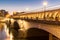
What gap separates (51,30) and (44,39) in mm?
22807

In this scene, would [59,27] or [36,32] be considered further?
[36,32]

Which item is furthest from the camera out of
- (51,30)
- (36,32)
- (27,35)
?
(27,35)

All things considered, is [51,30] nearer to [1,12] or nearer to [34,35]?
[34,35]

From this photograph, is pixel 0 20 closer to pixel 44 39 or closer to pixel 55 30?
pixel 44 39

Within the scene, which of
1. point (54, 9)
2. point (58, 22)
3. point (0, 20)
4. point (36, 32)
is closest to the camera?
point (58, 22)

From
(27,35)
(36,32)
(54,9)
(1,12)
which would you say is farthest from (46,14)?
(1,12)

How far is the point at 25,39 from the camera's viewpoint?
45031 mm

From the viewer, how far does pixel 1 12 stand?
6511 inches

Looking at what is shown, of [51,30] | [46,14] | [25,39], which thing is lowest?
[25,39]

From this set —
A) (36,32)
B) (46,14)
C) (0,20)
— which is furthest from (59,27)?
(0,20)

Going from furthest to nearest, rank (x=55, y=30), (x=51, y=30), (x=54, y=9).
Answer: (x=54, y=9)
(x=51, y=30)
(x=55, y=30)

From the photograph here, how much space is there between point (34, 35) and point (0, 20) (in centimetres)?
10362

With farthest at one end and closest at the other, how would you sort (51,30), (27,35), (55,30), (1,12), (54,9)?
(1,12) < (27,35) < (54,9) < (51,30) < (55,30)

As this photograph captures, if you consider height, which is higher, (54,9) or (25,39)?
(54,9)
